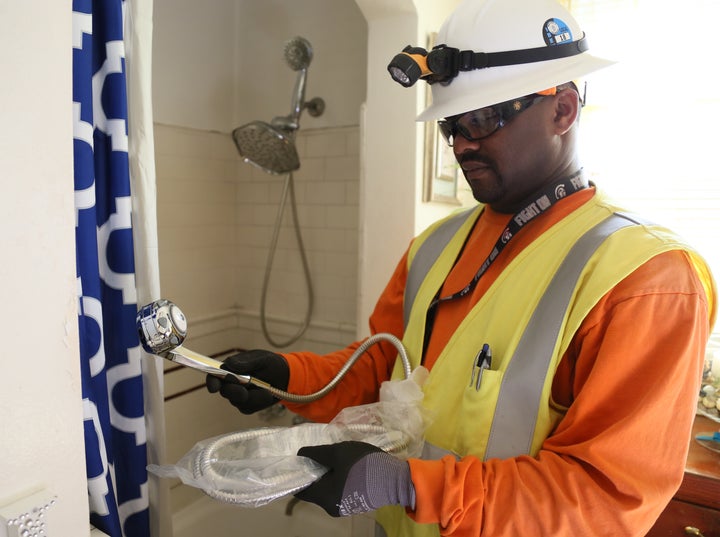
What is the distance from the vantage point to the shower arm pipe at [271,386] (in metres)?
0.87

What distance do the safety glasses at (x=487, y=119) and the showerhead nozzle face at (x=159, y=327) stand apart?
0.63 m

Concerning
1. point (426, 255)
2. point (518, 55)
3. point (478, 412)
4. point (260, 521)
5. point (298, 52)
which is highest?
point (298, 52)

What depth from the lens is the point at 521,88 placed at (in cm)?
91

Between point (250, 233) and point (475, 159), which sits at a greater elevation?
point (475, 159)

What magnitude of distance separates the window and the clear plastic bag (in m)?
1.16

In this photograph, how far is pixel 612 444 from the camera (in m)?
0.69

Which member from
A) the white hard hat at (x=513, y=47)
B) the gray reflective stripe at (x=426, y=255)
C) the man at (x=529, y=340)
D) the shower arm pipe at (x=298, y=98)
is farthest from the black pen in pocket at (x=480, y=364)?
the shower arm pipe at (x=298, y=98)

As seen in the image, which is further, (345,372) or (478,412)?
(345,372)

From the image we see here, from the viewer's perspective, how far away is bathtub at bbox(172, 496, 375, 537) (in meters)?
1.96

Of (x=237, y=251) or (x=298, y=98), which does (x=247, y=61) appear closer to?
(x=298, y=98)

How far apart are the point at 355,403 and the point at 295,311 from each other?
1098 millimetres

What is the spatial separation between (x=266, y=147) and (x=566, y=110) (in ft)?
3.76

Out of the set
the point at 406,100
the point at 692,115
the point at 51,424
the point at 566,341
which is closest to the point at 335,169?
the point at 406,100

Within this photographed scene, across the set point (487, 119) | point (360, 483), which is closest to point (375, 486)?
point (360, 483)
